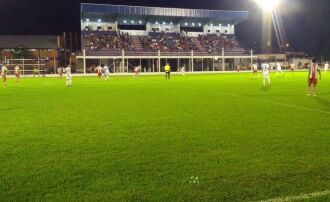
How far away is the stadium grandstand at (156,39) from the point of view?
236ft

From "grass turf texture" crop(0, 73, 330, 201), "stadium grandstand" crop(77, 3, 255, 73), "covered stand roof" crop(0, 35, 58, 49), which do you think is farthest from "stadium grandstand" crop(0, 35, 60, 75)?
"grass turf texture" crop(0, 73, 330, 201)

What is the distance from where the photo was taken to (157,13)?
78250 mm

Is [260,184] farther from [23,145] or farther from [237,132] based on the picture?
[23,145]

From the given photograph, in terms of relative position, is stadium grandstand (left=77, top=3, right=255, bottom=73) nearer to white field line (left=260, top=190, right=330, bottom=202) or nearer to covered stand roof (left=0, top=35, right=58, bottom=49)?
covered stand roof (left=0, top=35, right=58, bottom=49)

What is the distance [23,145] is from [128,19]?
74009 millimetres

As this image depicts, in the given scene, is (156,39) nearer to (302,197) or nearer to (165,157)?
(165,157)

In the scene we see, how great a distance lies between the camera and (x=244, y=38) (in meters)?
105

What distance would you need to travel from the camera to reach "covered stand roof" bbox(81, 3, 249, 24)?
7481 cm

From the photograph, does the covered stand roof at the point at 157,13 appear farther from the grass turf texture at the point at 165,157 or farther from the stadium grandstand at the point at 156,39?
the grass turf texture at the point at 165,157

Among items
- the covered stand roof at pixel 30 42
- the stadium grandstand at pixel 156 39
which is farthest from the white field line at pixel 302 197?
the covered stand roof at pixel 30 42

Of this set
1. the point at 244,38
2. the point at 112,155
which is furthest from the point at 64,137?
the point at 244,38

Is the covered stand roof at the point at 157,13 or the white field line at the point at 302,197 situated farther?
the covered stand roof at the point at 157,13

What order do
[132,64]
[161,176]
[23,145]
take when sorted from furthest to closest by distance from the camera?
[132,64] < [23,145] < [161,176]

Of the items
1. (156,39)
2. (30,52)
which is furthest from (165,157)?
(156,39)
